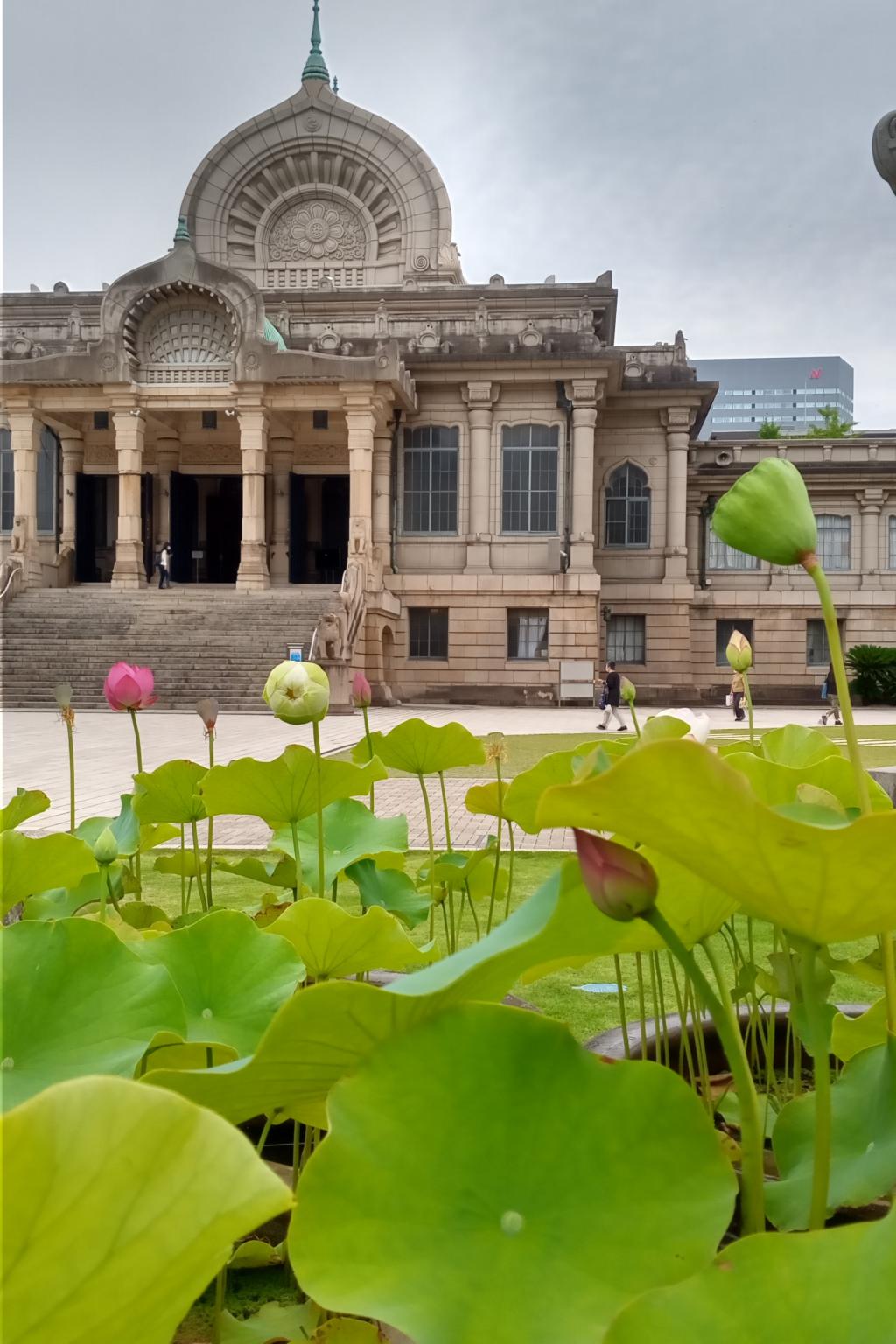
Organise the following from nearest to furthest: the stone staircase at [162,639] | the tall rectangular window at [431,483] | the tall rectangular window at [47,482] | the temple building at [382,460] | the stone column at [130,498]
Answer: the stone staircase at [162,639]
the temple building at [382,460]
the stone column at [130,498]
the tall rectangular window at [431,483]
the tall rectangular window at [47,482]

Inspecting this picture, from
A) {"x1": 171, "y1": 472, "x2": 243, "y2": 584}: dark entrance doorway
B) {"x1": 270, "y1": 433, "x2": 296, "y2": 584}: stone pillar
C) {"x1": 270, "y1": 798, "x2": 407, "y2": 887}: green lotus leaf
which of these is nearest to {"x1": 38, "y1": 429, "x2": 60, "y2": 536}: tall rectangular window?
{"x1": 171, "y1": 472, "x2": 243, "y2": 584}: dark entrance doorway

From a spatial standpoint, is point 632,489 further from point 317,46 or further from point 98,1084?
point 98,1084

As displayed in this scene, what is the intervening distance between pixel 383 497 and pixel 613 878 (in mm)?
25229

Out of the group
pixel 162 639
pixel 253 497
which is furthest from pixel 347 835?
pixel 253 497

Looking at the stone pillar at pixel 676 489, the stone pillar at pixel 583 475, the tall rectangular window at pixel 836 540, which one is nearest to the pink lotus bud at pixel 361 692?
the stone pillar at pixel 583 475

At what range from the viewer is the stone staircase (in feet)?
63.1

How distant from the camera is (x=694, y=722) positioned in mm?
1259

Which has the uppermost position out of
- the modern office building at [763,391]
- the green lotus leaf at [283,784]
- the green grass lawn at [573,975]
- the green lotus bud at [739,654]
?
the modern office building at [763,391]

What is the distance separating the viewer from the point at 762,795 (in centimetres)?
105

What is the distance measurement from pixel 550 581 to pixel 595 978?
72.2 ft

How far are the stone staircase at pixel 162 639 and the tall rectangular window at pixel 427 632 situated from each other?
308 cm

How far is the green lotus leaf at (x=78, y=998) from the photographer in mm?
Answer: 862

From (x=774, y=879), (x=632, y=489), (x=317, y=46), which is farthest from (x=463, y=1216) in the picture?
(x=317, y=46)

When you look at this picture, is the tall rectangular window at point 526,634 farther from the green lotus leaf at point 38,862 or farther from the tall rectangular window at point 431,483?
the green lotus leaf at point 38,862
